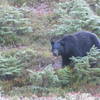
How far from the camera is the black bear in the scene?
38.1ft

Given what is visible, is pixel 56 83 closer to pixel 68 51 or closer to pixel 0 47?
pixel 68 51

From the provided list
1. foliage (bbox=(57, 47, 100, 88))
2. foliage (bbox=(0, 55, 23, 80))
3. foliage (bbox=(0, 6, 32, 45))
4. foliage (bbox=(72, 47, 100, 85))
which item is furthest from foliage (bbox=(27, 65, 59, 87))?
foliage (bbox=(0, 6, 32, 45))

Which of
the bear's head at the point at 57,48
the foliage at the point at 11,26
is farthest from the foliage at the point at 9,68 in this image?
the foliage at the point at 11,26

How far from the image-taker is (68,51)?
11766mm

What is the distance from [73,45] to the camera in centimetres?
1192

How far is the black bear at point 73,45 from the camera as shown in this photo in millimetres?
11609

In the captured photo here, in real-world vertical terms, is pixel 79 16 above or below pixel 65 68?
above

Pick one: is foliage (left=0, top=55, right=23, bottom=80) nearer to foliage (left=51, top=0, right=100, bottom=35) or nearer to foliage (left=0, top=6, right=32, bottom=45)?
foliage (left=0, top=6, right=32, bottom=45)

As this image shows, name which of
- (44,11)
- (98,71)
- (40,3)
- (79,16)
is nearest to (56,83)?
(98,71)

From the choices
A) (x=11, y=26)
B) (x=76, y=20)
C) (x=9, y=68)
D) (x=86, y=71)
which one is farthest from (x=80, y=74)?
(x=11, y=26)

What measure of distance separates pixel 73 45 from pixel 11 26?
3.79 metres

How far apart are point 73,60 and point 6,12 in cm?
464

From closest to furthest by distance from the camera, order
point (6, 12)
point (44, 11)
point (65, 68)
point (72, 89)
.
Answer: point (72, 89), point (65, 68), point (6, 12), point (44, 11)

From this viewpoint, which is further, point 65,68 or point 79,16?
point 79,16
